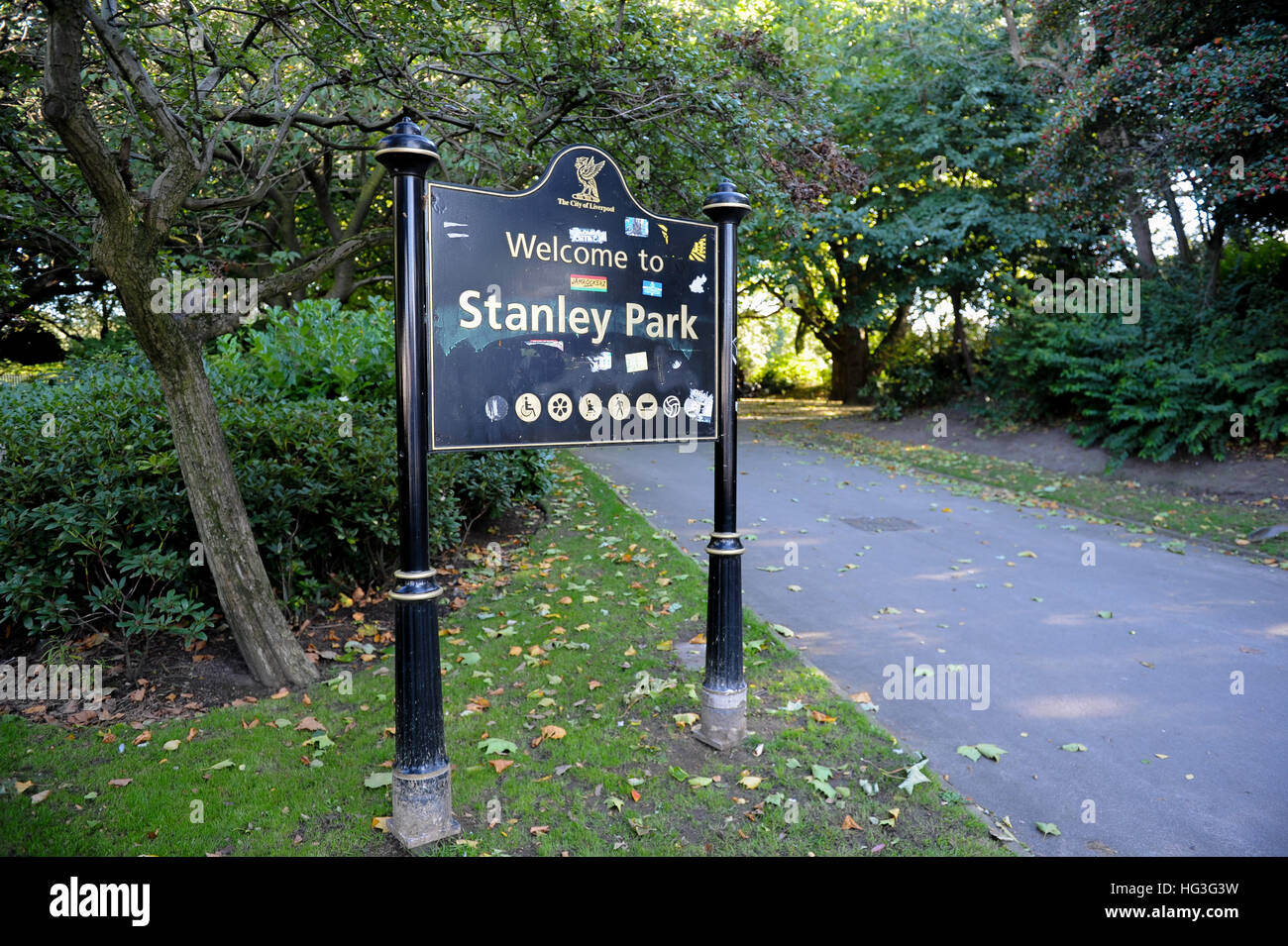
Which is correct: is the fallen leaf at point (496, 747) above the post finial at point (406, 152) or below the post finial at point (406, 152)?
below

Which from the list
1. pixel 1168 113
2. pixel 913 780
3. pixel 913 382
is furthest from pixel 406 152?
pixel 913 382

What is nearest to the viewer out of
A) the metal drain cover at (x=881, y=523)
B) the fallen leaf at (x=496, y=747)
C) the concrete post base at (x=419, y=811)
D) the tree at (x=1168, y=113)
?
the concrete post base at (x=419, y=811)

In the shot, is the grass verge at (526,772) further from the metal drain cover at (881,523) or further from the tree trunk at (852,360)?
the tree trunk at (852,360)

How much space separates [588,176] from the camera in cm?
366

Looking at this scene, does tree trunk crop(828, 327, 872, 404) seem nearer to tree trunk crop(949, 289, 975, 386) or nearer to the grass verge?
tree trunk crop(949, 289, 975, 386)

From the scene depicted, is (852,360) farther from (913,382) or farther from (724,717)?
(724,717)

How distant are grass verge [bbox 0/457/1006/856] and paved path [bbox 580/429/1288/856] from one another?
1.46ft

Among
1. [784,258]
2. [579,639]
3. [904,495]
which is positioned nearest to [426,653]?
[579,639]

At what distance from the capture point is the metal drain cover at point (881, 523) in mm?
8875

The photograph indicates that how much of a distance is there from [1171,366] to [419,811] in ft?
39.7

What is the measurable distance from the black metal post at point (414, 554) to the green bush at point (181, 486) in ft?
7.61

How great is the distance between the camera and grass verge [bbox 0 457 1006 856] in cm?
319

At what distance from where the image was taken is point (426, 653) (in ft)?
10.5

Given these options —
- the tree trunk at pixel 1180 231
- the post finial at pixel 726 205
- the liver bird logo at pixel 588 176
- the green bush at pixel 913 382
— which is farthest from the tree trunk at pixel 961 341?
the liver bird logo at pixel 588 176
